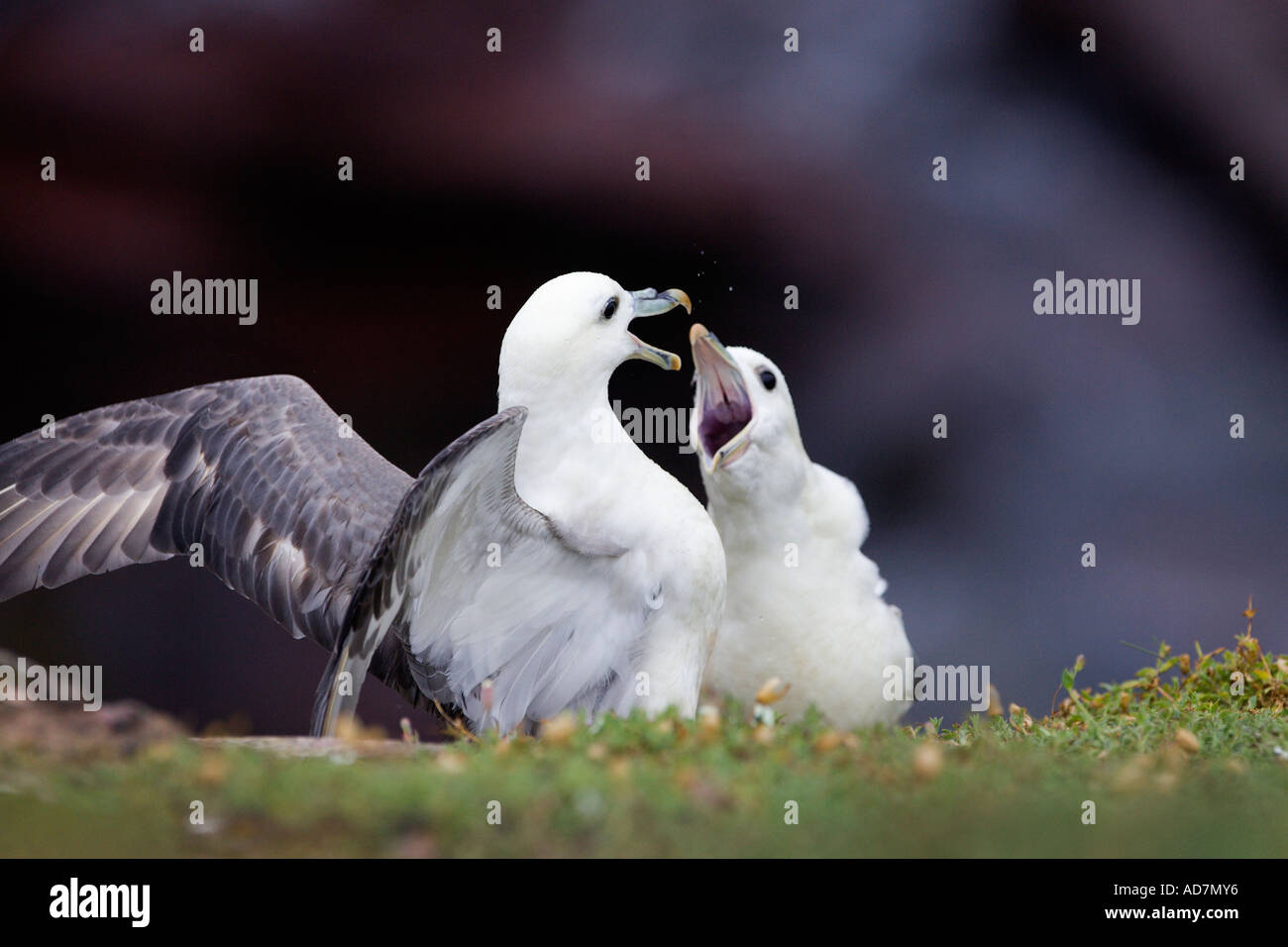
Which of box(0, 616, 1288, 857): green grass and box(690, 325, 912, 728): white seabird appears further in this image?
box(690, 325, 912, 728): white seabird

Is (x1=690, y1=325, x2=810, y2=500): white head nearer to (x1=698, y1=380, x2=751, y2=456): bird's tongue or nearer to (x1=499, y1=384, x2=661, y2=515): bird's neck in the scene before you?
(x1=698, y1=380, x2=751, y2=456): bird's tongue

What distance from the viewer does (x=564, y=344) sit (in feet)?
10.6

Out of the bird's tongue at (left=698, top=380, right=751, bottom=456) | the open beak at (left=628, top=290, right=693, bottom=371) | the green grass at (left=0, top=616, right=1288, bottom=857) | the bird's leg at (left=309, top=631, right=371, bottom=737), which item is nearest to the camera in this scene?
the green grass at (left=0, top=616, right=1288, bottom=857)

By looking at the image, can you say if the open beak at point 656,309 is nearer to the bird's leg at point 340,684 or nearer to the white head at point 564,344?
the white head at point 564,344

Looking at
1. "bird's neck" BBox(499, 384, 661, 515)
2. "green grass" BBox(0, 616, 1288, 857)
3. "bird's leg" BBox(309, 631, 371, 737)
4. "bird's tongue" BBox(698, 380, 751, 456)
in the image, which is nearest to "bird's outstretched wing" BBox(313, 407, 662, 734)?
"bird's leg" BBox(309, 631, 371, 737)

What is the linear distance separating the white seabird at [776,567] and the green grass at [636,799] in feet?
3.45

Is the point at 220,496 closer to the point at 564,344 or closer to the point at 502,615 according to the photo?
the point at 502,615

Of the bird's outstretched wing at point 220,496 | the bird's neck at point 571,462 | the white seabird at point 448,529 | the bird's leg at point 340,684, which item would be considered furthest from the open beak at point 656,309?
the bird's leg at point 340,684

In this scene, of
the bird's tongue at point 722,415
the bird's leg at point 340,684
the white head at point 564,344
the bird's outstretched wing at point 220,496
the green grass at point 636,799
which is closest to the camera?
the green grass at point 636,799

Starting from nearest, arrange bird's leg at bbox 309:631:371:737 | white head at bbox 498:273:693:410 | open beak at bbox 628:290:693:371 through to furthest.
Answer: bird's leg at bbox 309:631:371:737 < white head at bbox 498:273:693:410 < open beak at bbox 628:290:693:371

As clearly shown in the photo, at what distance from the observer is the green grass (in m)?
1.86

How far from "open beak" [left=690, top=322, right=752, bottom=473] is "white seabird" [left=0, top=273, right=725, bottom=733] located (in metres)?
0.31

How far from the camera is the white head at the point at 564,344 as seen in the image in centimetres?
321

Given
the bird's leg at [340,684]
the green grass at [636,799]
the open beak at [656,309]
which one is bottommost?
the green grass at [636,799]
